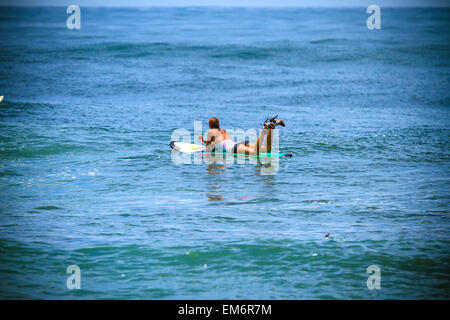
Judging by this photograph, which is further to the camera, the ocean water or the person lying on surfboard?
the person lying on surfboard

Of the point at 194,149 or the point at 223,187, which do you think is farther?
the point at 194,149

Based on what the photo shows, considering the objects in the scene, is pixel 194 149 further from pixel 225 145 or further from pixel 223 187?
pixel 223 187

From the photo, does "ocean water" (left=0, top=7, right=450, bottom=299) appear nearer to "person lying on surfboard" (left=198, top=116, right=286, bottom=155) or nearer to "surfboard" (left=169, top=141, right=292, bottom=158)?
"surfboard" (left=169, top=141, right=292, bottom=158)

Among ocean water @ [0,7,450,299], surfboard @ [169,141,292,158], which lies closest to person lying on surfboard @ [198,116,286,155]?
surfboard @ [169,141,292,158]

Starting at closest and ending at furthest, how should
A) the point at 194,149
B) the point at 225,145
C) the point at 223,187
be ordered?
the point at 223,187 < the point at 225,145 < the point at 194,149

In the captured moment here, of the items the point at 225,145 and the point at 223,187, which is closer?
the point at 223,187

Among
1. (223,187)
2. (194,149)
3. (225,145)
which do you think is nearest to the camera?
(223,187)

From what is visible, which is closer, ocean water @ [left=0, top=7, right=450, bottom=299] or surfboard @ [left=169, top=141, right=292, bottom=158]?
ocean water @ [left=0, top=7, right=450, bottom=299]

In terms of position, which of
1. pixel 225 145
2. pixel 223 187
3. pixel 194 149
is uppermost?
pixel 225 145

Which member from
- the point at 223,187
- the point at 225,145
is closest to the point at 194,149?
the point at 225,145

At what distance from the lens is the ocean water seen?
823 centimetres

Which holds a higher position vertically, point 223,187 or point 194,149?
point 194,149

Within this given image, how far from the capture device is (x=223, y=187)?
1237 centimetres

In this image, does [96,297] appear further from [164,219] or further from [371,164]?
[371,164]
